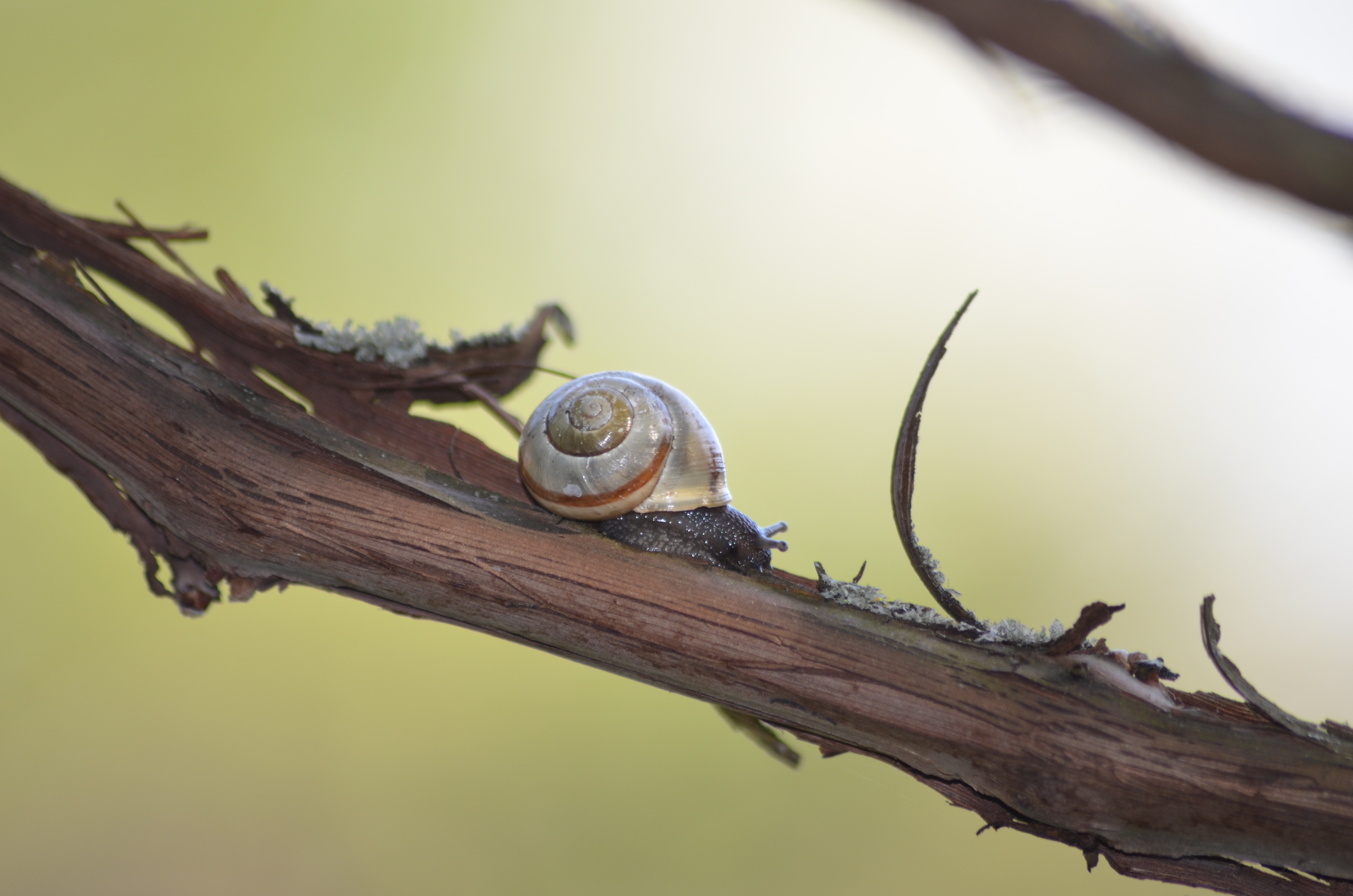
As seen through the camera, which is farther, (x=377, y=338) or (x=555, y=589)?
(x=377, y=338)

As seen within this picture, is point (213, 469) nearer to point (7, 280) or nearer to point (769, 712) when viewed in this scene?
point (7, 280)

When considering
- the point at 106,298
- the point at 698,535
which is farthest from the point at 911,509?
the point at 106,298

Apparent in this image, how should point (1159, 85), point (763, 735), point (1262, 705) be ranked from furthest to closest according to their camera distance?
point (763, 735), point (1262, 705), point (1159, 85)

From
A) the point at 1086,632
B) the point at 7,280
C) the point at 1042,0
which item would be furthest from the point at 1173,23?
the point at 7,280

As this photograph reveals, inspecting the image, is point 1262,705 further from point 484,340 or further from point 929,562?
point 484,340

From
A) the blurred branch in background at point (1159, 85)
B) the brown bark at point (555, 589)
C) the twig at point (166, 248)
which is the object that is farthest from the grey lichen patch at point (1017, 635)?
the twig at point (166, 248)

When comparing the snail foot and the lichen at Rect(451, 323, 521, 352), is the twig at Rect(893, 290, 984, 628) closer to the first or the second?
the snail foot

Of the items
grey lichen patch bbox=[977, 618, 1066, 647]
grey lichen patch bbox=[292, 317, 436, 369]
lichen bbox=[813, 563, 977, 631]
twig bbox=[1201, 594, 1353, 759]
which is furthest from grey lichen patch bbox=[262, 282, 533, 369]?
twig bbox=[1201, 594, 1353, 759]
